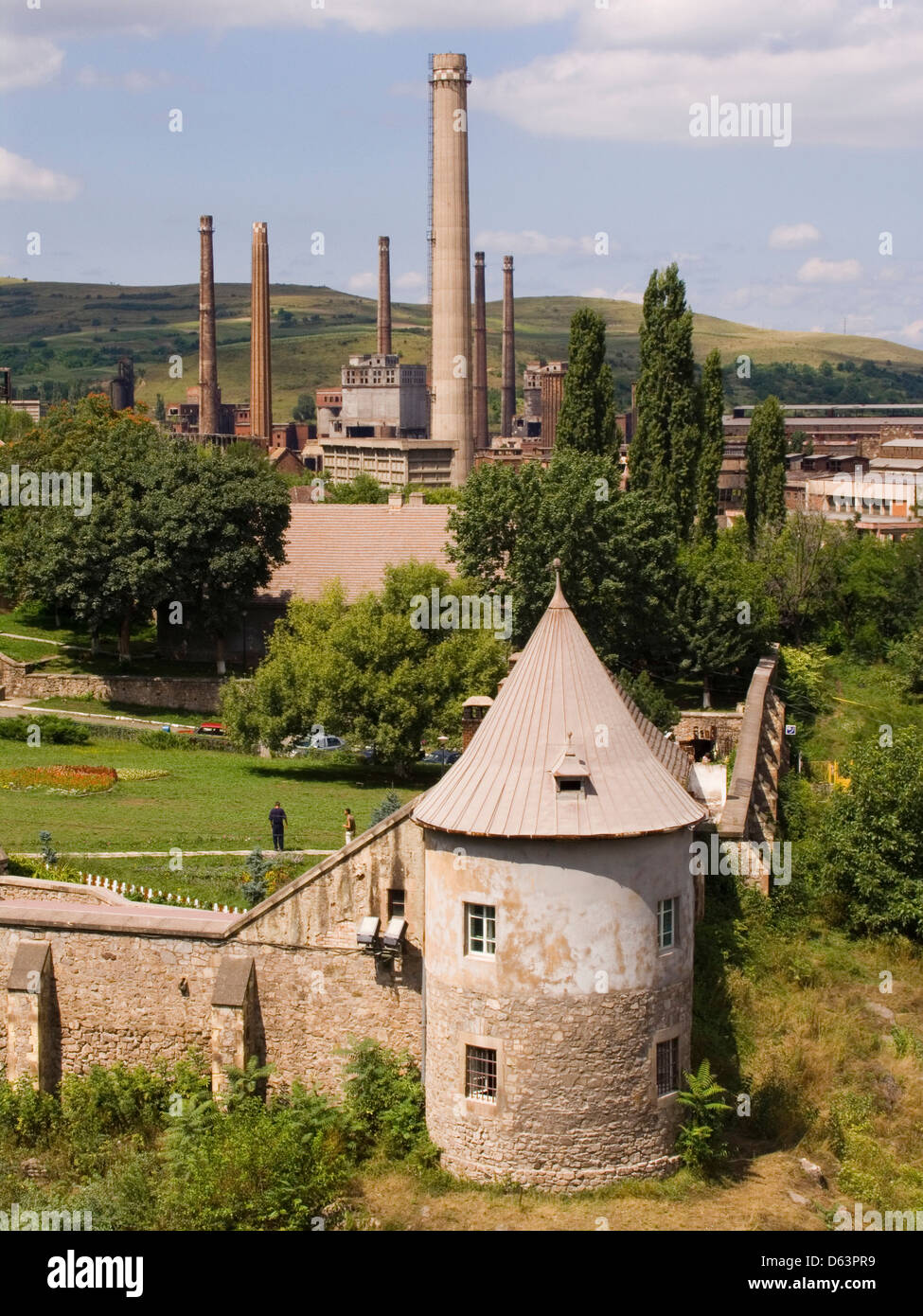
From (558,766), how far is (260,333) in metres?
114

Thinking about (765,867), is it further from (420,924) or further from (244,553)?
(244,553)

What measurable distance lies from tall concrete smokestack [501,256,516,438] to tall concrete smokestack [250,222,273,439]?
38.8m

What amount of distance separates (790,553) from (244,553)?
19346mm

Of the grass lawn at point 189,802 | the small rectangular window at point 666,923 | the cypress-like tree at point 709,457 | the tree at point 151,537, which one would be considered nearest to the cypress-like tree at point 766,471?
the cypress-like tree at point 709,457

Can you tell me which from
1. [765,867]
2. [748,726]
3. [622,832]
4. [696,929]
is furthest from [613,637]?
[622,832]

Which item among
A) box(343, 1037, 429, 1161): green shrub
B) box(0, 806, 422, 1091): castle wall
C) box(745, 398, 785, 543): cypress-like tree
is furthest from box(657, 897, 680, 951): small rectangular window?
box(745, 398, 785, 543): cypress-like tree

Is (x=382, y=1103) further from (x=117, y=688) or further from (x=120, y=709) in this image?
(x=117, y=688)

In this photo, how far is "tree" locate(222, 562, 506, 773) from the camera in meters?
44.8

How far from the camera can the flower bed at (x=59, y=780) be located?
131 ft

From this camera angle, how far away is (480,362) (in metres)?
147

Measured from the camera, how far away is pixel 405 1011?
25906 millimetres

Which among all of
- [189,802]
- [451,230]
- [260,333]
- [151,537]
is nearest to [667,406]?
[151,537]

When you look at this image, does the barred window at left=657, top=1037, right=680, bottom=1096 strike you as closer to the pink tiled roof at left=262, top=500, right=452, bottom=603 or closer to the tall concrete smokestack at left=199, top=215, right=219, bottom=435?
the pink tiled roof at left=262, top=500, right=452, bottom=603

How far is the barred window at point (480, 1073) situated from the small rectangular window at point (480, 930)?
134 cm
